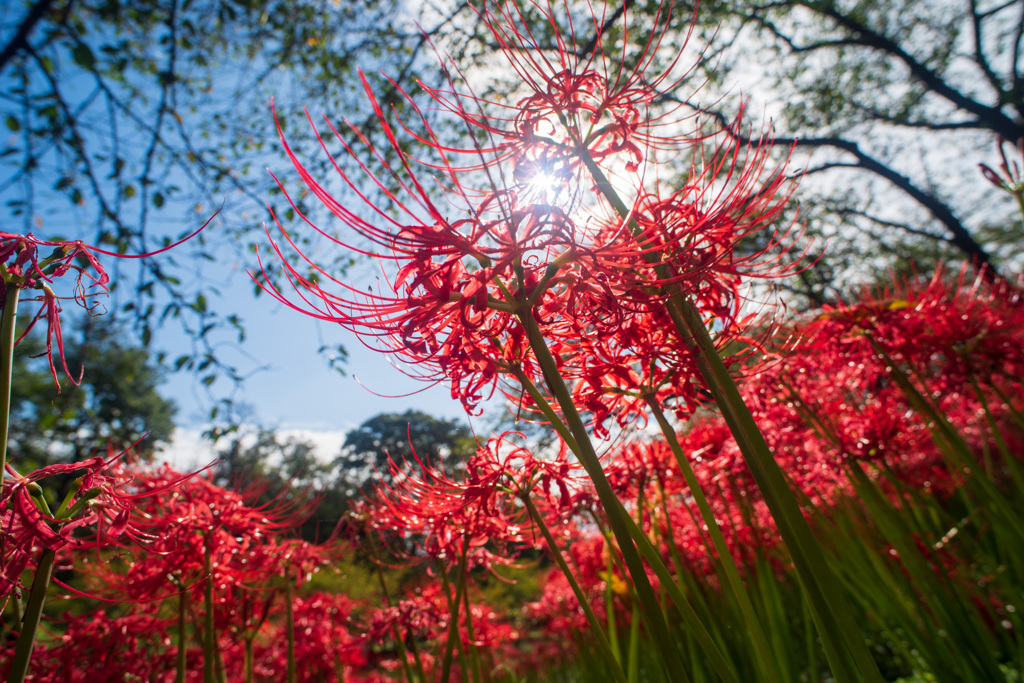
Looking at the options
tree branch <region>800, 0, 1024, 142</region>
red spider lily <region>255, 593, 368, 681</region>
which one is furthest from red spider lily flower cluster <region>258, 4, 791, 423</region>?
tree branch <region>800, 0, 1024, 142</region>

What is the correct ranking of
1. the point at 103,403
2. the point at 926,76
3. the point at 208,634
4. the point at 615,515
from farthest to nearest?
the point at 103,403 → the point at 926,76 → the point at 208,634 → the point at 615,515

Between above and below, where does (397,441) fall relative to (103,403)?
below

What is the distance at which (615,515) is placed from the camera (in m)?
0.87

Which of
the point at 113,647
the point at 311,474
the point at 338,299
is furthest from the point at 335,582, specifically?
the point at 338,299

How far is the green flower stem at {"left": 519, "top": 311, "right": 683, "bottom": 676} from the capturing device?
829 millimetres

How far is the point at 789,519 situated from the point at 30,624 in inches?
54.0

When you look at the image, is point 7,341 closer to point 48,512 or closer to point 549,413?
point 48,512

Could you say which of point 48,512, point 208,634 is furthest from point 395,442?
point 48,512

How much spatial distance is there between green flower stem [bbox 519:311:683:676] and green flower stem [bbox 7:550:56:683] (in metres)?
0.89

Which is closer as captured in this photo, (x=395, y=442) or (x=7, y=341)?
(x=7, y=341)

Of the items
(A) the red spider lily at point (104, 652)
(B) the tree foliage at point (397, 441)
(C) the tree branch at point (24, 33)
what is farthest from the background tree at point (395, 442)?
(C) the tree branch at point (24, 33)

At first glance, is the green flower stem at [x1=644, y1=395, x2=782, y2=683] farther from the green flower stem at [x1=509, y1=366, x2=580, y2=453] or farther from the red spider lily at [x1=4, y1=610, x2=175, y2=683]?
the red spider lily at [x1=4, y1=610, x2=175, y2=683]

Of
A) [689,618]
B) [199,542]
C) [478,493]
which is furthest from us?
[199,542]

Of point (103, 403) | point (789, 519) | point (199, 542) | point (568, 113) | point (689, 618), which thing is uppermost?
point (103, 403)
